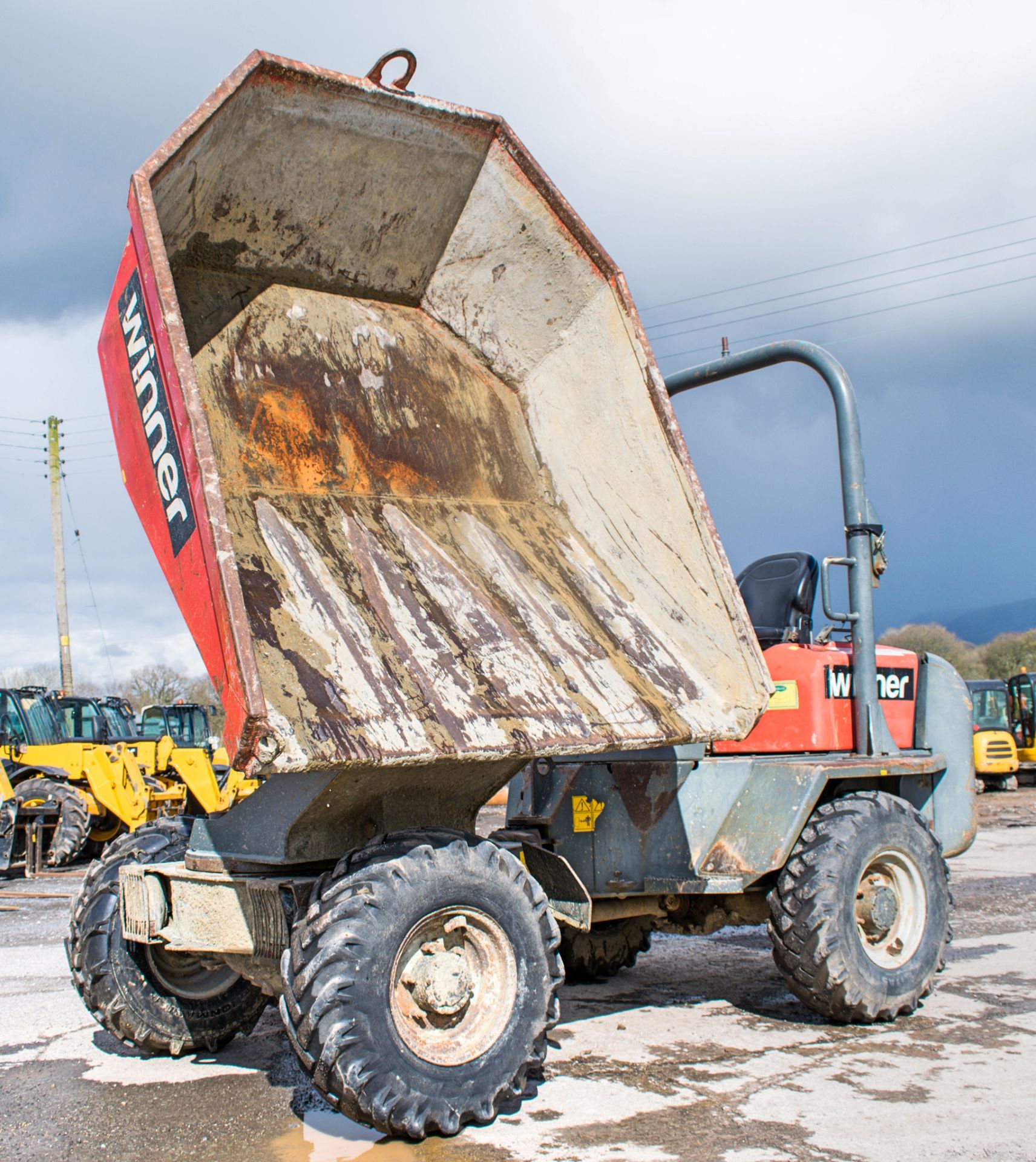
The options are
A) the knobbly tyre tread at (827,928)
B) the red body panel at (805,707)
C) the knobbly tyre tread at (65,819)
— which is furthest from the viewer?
the knobbly tyre tread at (65,819)

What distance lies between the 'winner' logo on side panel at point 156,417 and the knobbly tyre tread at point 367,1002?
49.1 inches

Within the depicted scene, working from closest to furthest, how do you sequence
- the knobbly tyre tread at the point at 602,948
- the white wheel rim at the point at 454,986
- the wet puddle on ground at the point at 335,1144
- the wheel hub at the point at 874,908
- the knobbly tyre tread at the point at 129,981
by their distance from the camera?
the wet puddle on ground at the point at 335,1144 → the white wheel rim at the point at 454,986 → the knobbly tyre tread at the point at 129,981 → the wheel hub at the point at 874,908 → the knobbly tyre tread at the point at 602,948

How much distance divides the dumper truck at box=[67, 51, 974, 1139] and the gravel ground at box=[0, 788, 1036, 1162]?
23 cm

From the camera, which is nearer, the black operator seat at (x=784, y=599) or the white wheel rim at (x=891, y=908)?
the white wheel rim at (x=891, y=908)

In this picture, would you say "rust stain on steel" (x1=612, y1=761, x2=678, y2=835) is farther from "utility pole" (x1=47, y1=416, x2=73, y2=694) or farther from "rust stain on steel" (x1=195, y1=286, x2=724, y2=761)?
"utility pole" (x1=47, y1=416, x2=73, y2=694)

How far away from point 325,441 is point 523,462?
98 cm

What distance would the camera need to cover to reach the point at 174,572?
3961 millimetres

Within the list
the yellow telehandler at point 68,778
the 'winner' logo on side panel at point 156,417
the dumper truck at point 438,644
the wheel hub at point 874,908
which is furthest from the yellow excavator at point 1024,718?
the 'winner' logo on side panel at point 156,417

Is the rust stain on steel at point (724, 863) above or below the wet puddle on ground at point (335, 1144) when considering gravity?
above

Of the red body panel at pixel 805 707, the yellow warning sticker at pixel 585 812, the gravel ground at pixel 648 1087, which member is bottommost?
the gravel ground at pixel 648 1087

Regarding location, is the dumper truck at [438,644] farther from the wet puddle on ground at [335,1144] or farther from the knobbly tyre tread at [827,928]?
the wet puddle on ground at [335,1144]

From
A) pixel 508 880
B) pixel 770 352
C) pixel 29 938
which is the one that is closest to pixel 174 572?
pixel 508 880

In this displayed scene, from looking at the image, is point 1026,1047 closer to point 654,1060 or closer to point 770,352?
point 654,1060

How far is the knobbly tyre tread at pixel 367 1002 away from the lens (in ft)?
11.5
